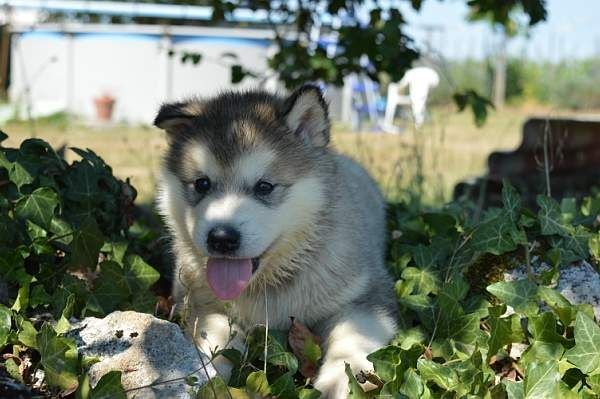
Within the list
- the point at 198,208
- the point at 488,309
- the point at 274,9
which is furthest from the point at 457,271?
the point at 274,9

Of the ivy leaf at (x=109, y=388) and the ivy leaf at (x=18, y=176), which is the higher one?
the ivy leaf at (x=18, y=176)

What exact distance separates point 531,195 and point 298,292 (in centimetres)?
397

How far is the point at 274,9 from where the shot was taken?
6.20 m

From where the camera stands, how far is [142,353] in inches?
111

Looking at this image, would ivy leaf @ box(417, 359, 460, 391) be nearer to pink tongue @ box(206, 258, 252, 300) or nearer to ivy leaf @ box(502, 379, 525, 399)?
ivy leaf @ box(502, 379, 525, 399)

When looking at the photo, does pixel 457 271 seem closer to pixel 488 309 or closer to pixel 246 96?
pixel 488 309

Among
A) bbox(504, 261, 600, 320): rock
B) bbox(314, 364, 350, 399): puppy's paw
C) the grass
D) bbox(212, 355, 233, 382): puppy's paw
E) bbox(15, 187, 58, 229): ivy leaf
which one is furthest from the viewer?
the grass

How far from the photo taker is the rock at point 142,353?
2.69m

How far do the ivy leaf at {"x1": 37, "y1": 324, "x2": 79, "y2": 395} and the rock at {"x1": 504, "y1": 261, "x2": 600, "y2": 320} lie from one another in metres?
1.90

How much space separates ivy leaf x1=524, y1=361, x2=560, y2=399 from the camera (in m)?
2.60

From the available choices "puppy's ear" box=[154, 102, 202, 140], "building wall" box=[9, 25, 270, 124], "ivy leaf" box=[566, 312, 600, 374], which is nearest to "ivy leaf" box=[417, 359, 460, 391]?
"ivy leaf" box=[566, 312, 600, 374]

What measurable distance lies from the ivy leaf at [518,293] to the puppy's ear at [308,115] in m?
0.97

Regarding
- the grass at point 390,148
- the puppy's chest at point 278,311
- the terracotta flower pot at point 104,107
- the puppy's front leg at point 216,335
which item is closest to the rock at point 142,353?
the puppy's front leg at point 216,335

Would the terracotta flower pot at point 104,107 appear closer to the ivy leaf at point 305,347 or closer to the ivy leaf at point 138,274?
the ivy leaf at point 138,274
